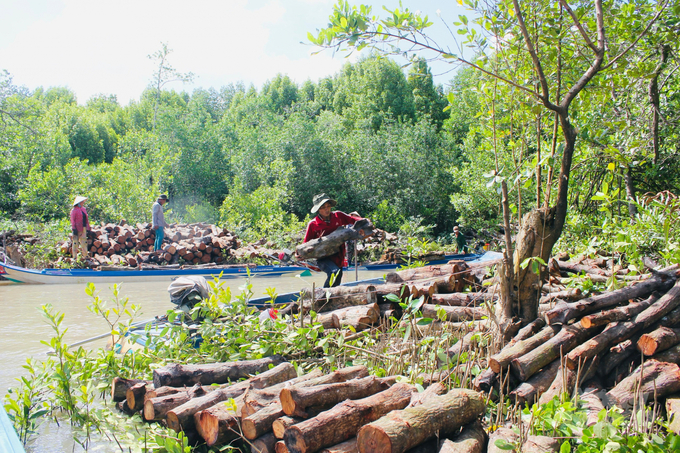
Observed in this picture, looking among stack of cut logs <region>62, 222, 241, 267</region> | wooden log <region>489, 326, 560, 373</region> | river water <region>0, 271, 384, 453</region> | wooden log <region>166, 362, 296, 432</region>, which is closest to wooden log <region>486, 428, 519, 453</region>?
wooden log <region>489, 326, 560, 373</region>

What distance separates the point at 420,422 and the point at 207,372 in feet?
6.37

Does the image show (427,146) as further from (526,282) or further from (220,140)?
(526,282)

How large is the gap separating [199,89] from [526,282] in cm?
6152

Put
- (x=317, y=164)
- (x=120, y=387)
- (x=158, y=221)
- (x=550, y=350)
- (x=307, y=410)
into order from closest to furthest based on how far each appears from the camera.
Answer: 1. (x=307, y=410)
2. (x=550, y=350)
3. (x=120, y=387)
4. (x=158, y=221)
5. (x=317, y=164)

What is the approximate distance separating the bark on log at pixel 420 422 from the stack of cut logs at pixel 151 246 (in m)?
12.8

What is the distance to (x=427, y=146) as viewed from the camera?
2580cm

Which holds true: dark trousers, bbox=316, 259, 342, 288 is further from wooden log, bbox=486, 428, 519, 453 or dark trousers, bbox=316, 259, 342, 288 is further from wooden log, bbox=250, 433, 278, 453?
wooden log, bbox=486, 428, 519, 453

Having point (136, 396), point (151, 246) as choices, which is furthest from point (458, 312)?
point (151, 246)

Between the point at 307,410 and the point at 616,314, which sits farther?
the point at 616,314

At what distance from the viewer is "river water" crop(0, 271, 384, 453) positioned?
3.58 metres

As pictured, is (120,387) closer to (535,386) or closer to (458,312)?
(535,386)

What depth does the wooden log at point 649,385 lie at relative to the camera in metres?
2.97

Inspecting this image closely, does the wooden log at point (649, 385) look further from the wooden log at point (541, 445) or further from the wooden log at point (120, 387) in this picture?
the wooden log at point (120, 387)

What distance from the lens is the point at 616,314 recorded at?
369cm
